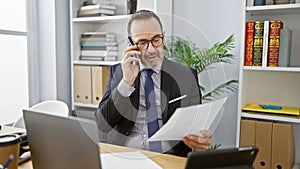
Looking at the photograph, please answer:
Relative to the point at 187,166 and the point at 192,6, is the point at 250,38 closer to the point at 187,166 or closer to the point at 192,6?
the point at 192,6

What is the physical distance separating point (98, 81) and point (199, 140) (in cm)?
106

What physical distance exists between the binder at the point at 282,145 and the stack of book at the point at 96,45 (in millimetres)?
1230

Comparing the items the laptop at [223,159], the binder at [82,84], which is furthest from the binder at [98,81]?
the laptop at [223,159]

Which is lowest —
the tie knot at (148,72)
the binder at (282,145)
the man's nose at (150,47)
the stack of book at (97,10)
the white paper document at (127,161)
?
the binder at (282,145)

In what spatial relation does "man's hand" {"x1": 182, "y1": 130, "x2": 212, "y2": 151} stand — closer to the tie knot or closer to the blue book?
the tie knot

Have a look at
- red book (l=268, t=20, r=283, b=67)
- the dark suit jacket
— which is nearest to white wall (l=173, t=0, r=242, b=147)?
red book (l=268, t=20, r=283, b=67)

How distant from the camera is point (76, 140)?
677 millimetres

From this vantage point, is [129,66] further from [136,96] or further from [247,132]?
[247,132]

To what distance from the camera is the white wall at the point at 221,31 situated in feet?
7.04

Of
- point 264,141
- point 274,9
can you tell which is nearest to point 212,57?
point 274,9

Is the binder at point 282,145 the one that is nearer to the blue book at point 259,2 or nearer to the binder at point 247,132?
the binder at point 247,132

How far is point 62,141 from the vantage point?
717 millimetres

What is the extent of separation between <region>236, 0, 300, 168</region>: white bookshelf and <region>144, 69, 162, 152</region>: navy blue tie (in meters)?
0.78

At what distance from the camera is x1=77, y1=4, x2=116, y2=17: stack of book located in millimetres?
2373
